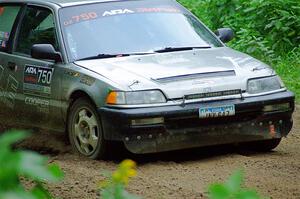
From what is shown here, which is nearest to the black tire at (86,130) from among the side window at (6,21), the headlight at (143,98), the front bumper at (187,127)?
the front bumper at (187,127)

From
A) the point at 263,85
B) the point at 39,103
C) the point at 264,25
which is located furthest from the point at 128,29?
the point at 264,25

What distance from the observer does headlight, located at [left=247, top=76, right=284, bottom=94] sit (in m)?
7.36

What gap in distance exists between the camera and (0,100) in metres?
→ 8.60

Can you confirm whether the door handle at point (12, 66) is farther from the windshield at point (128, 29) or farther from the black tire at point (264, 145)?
the black tire at point (264, 145)

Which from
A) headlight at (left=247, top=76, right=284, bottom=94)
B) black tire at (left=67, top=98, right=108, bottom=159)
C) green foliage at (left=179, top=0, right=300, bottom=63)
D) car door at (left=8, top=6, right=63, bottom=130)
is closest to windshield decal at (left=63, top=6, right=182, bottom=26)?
car door at (left=8, top=6, right=63, bottom=130)

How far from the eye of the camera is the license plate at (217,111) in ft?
22.9

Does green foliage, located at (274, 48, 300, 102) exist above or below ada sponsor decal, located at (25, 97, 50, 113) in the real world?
below

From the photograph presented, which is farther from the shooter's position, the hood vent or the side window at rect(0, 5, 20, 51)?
the side window at rect(0, 5, 20, 51)

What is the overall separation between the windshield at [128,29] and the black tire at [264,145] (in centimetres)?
113

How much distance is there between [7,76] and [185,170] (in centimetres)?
255

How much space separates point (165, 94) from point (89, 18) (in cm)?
155

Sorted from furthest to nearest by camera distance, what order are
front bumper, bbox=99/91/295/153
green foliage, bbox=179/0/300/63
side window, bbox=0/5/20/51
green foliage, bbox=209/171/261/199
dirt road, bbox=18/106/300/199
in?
green foliage, bbox=179/0/300/63
side window, bbox=0/5/20/51
front bumper, bbox=99/91/295/153
dirt road, bbox=18/106/300/199
green foliage, bbox=209/171/261/199

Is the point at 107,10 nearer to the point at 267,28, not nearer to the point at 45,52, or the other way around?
the point at 45,52

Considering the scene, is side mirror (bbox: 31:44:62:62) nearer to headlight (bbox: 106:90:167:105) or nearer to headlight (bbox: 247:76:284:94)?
headlight (bbox: 106:90:167:105)
